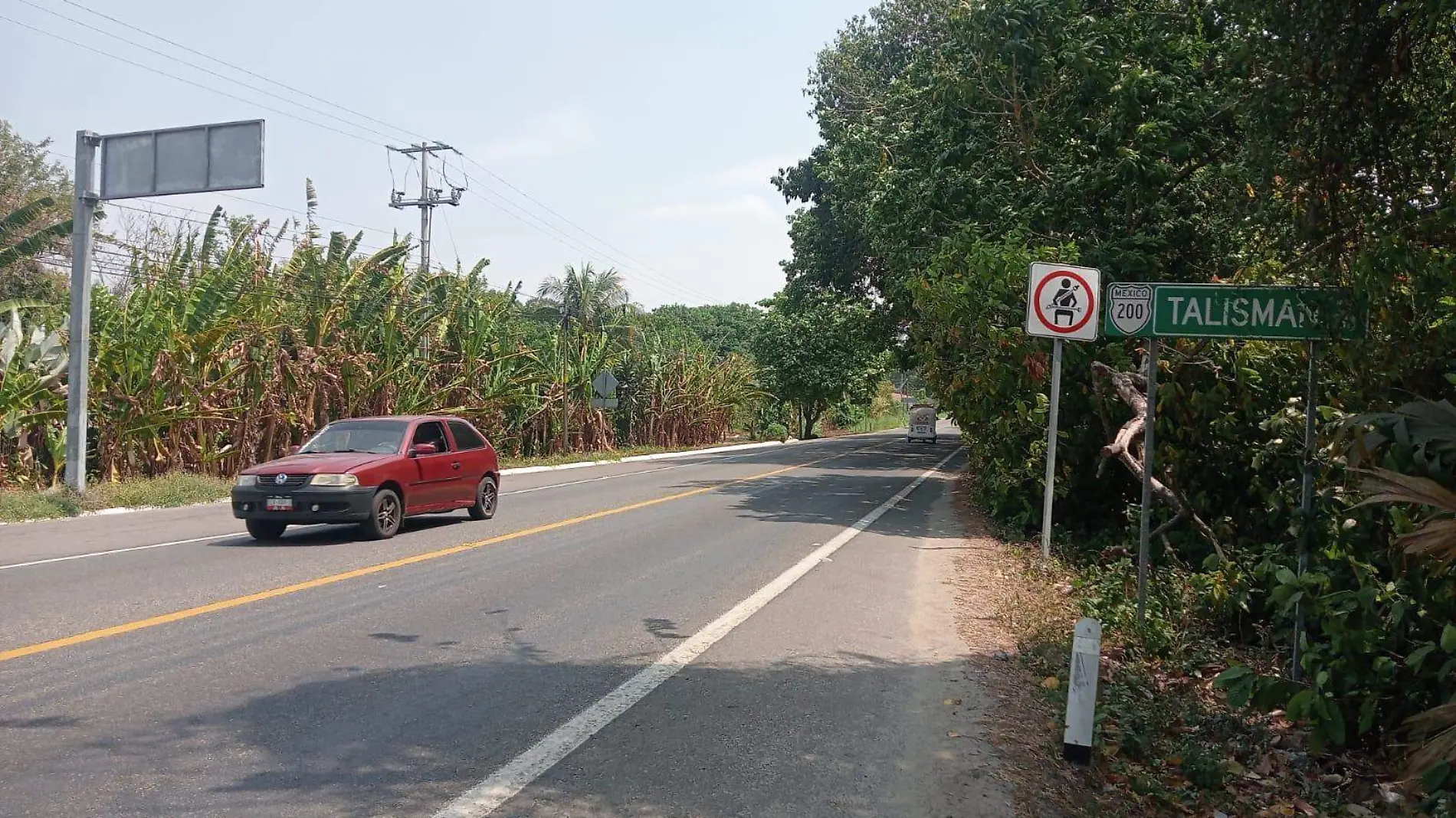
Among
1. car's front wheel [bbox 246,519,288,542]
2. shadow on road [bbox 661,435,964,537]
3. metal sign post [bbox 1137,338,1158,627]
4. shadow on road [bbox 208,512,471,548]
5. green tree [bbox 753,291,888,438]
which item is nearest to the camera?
metal sign post [bbox 1137,338,1158,627]

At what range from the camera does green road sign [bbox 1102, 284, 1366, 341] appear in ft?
19.2

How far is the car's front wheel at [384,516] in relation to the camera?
12469 millimetres

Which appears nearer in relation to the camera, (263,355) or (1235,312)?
(1235,312)

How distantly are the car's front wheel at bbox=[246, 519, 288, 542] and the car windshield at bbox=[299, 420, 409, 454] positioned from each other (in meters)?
1.20

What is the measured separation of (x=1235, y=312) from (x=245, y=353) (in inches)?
766

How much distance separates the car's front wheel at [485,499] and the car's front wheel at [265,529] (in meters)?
3.12

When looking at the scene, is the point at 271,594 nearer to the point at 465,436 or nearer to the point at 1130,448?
the point at 465,436

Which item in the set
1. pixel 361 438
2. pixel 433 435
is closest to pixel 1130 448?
pixel 433 435

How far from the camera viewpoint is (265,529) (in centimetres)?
1251

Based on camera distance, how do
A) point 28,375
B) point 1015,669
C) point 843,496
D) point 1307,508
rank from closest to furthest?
point 1307,508 < point 1015,669 < point 28,375 < point 843,496

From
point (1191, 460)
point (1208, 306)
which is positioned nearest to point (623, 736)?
point (1208, 306)

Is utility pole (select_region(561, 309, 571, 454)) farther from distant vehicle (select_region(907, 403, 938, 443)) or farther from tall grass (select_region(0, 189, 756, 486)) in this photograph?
distant vehicle (select_region(907, 403, 938, 443))

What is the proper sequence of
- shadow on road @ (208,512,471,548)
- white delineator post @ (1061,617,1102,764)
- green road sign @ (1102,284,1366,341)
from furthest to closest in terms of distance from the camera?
shadow on road @ (208,512,471,548), green road sign @ (1102,284,1366,341), white delineator post @ (1061,617,1102,764)

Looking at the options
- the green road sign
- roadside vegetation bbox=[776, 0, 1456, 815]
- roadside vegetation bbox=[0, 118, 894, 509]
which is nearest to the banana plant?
roadside vegetation bbox=[0, 118, 894, 509]
